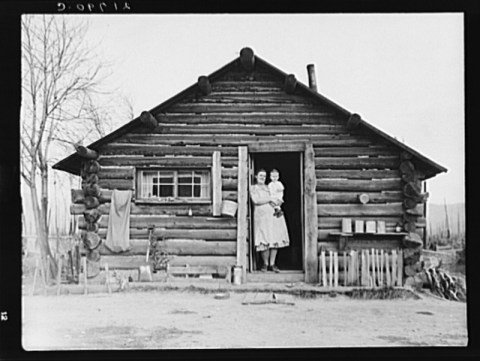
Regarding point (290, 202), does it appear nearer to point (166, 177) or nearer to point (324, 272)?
point (324, 272)

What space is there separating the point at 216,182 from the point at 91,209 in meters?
0.84

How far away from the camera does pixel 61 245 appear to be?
5.25 m

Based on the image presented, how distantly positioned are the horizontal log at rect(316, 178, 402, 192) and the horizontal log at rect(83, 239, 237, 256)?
723 mm

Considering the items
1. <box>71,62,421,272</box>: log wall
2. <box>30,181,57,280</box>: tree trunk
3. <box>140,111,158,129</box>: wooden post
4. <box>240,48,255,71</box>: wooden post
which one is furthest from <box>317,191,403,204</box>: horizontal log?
<box>30,181,57,280</box>: tree trunk

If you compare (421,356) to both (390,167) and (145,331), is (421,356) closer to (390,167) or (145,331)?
(390,167)

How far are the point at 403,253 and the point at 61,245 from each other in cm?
220

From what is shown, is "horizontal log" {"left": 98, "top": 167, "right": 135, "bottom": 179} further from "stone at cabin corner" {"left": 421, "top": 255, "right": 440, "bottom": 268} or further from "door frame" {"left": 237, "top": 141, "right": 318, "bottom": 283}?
"stone at cabin corner" {"left": 421, "top": 255, "right": 440, "bottom": 268}

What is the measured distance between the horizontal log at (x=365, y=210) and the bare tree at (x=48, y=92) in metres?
1.68

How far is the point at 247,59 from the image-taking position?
5141 mm

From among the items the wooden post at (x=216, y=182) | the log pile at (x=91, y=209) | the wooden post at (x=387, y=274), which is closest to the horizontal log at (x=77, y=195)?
the log pile at (x=91, y=209)

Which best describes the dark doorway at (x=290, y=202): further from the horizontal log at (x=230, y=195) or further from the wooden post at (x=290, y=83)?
the wooden post at (x=290, y=83)

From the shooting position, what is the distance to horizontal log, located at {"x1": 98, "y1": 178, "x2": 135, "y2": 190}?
5.38 m

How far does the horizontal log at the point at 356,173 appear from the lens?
5426mm
